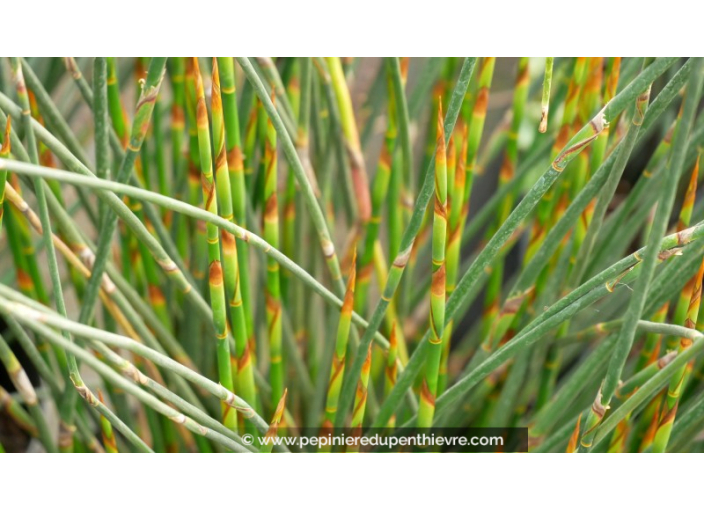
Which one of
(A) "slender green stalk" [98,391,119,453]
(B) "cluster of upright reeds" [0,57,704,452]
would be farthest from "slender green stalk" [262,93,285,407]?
(A) "slender green stalk" [98,391,119,453]

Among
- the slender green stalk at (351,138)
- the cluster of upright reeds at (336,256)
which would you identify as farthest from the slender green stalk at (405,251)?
the slender green stalk at (351,138)

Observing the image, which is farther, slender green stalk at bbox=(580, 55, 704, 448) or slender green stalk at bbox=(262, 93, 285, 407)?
slender green stalk at bbox=(262, 93, 285, 407)

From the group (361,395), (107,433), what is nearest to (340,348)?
(361,395)

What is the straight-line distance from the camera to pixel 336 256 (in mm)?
405

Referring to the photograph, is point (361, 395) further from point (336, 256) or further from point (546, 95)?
point (546, 95)

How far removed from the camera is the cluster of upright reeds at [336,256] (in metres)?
0.30

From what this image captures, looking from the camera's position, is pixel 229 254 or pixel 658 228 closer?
pixel 658 228

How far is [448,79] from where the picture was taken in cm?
56

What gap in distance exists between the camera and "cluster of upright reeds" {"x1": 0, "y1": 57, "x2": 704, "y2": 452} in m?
0.30

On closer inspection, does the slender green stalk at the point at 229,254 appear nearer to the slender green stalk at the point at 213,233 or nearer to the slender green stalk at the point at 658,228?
the slender green stalk at the point at 213,233

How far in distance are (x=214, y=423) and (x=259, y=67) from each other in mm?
226

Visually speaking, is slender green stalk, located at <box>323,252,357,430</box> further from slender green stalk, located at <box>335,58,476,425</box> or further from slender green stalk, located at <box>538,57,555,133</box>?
slender green stalk, located at <box>538,57,555,133</box>

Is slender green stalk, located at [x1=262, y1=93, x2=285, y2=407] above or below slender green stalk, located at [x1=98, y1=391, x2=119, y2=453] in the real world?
above
